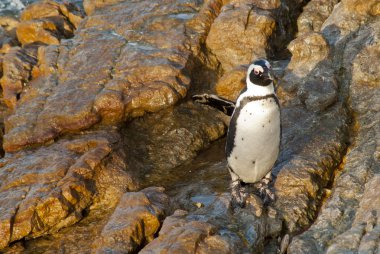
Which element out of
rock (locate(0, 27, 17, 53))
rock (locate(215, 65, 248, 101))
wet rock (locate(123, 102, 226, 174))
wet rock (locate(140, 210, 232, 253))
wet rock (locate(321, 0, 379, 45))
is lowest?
wet rock (locate(123, 102, 226, 174))

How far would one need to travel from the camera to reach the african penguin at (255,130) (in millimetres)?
6633

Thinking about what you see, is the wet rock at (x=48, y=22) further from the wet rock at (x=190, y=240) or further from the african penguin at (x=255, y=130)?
the wet rock at (x=190, y=240)

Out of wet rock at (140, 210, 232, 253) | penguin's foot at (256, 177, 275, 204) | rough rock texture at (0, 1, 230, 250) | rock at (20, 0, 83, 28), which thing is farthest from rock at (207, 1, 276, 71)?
wet rock at (140, 210, 232, 253)

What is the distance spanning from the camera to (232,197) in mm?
6742

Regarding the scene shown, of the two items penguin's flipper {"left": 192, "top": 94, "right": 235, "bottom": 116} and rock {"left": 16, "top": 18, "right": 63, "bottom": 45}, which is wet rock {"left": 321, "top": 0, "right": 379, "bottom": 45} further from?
rock {"left": 16, "top": 18, "right": 63, "bottom": 45}

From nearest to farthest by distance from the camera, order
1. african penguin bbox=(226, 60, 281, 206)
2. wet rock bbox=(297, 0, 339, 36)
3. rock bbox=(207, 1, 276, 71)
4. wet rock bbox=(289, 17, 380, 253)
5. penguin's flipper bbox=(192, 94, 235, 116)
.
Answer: wet rock bbox=(289, 17, 380, 253) → african penguin bbox=(226, 60, 281, 206) → penguin's flipper bbox=(192, 94, 235, 116) → rock bbox=(207, 1, 276, 71) → wet rock bbox=(297, 0, 339, 36)

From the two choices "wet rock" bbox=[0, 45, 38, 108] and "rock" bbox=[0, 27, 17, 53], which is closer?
"wet rock" bbox=[0, 45, 38, 108]

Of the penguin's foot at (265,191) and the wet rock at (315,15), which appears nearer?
the penguin's foot at (265,191)

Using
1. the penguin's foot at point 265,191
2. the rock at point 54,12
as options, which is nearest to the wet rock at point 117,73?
the rock at point 54,12

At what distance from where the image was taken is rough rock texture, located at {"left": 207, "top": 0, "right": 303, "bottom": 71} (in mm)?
9938

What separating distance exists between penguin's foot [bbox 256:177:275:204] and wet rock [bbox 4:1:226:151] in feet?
8.12

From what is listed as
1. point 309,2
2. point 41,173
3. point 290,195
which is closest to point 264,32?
point 309,2

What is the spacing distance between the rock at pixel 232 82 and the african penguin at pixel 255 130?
7.32ft

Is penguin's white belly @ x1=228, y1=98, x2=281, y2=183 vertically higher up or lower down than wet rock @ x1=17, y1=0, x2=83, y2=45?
lower down
